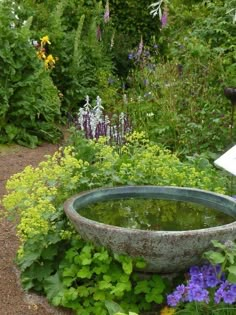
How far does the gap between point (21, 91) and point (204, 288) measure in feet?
15.2

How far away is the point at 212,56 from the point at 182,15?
3.58 metres

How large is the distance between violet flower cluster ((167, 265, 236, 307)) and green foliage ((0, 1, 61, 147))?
427cm

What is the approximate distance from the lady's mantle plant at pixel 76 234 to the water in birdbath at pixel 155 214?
196 mm

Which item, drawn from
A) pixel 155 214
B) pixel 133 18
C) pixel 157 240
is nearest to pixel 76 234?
pixel 155 214

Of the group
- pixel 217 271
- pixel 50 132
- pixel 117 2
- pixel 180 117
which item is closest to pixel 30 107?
pixel 50 132

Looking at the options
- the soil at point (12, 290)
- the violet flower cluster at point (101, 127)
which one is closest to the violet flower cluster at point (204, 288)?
the soil at point (12, 290)

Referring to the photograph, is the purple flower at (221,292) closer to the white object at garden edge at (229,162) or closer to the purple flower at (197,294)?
the purple flower at (197,294)

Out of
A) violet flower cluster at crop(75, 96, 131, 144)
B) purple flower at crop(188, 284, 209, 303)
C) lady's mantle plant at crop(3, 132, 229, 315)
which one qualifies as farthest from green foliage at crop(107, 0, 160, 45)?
purple flower at crop(188, 284, 209, 303)

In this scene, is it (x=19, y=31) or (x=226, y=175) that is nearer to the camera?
(x=226, y=175)

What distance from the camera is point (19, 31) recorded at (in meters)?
7.62

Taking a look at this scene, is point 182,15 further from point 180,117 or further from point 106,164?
point 106,164

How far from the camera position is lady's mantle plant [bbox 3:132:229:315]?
11.5 ft

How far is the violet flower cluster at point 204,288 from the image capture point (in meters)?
3.21

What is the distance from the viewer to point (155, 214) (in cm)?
379
